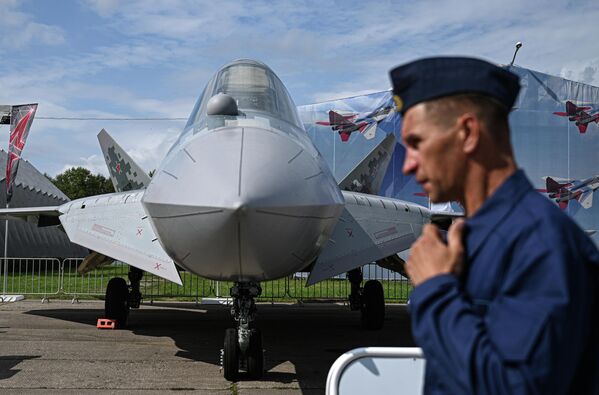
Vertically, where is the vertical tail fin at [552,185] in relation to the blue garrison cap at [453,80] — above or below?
above

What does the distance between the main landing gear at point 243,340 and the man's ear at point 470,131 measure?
196 inches

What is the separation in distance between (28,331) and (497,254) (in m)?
10.1

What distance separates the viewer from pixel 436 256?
4.37 ft

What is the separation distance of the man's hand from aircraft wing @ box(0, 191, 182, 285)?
5312mm

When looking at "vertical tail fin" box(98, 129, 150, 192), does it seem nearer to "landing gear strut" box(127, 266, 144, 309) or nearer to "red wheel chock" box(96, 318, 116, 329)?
"landing gear strut" box(127, 266, 144, 309)

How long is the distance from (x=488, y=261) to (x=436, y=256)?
4.1 inches

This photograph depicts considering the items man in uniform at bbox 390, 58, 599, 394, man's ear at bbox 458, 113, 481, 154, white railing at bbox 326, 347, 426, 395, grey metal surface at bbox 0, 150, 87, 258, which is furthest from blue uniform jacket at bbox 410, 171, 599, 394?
grey metal surface at bbox 0, 150, 87, 258

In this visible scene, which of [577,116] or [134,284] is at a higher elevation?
[577,116]

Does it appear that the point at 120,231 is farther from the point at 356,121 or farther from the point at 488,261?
the point at 356,121

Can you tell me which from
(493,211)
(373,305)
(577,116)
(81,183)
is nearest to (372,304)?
(373,305)

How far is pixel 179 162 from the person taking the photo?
5.46 meters

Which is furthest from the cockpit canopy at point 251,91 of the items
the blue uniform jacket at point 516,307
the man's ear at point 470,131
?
the blue uniform jacket at point 516,307

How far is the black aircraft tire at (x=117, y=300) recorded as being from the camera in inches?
409

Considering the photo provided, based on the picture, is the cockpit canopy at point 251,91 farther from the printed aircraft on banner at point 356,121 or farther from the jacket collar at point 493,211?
the printed aircraft on banner at point 356,121
